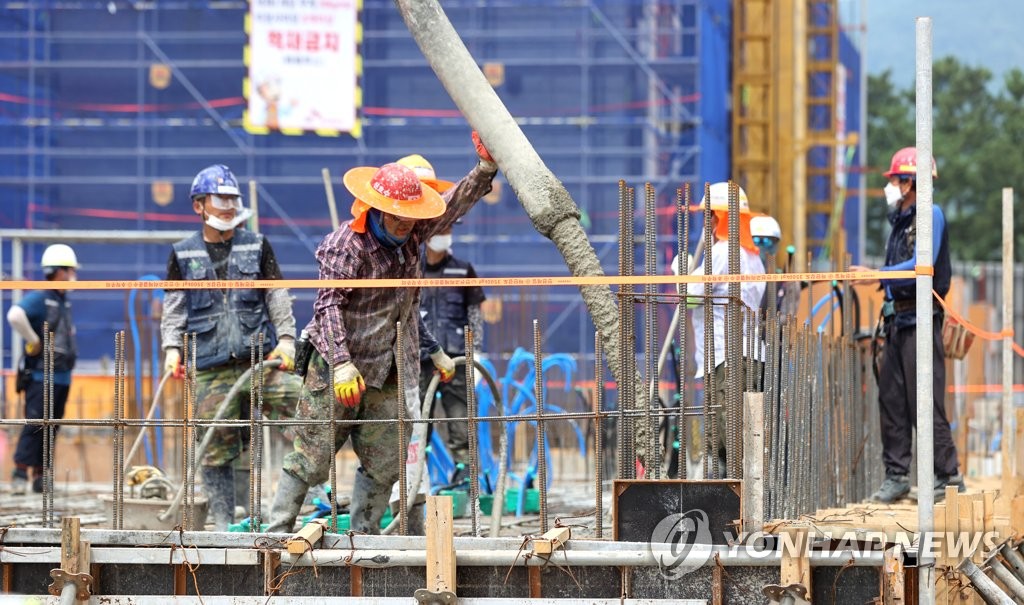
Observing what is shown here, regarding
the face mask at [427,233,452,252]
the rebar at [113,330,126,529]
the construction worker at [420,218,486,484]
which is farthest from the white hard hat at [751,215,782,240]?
the rebar at [113,330,126,529]

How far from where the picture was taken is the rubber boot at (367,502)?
7180 millimetres

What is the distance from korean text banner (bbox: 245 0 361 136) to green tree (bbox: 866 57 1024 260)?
103ft

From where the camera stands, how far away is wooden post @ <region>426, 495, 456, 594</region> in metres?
5.57

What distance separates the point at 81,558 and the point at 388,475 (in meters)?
1.62

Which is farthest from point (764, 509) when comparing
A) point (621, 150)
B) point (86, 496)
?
point (621, 150)

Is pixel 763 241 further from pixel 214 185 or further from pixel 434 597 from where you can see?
pixel 434 597

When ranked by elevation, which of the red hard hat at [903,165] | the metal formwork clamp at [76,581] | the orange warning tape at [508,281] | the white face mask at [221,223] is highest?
the red hard hat at [903,165]

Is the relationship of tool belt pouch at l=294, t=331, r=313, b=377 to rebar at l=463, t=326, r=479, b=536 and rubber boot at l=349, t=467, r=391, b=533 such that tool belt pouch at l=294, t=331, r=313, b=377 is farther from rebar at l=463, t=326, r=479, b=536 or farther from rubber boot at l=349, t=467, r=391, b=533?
rebar at l=463, t=326, r=479, b=536

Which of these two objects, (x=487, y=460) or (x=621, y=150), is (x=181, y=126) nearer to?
(x=621, y=150)

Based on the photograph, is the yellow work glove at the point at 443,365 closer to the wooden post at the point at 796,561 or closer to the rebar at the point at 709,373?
the rebar at the point at 709,373

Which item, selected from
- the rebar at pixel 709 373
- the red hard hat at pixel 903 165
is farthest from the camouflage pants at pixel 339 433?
the red hard hat at pixel 903 165

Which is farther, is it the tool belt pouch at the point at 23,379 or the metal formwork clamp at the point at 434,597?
the tool belt pouch at the point at 23,379

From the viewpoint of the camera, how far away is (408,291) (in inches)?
279

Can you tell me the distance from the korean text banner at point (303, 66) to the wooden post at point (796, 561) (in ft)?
56.5
